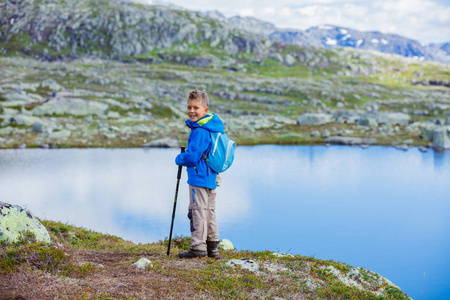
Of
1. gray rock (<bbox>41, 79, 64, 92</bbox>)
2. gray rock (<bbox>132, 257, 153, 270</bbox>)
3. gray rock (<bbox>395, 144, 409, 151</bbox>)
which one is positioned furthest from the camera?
gray rock (<bbox>41, 79, 64, 92</bbox>)

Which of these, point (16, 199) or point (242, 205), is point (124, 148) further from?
point (242, 205)

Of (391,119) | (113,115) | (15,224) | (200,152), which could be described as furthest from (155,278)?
(391,119)

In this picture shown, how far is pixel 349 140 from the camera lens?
56438 mm

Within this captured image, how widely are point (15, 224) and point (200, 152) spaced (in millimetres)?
5193

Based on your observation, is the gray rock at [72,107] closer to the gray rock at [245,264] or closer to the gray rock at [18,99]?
the gray rock at [18,99]

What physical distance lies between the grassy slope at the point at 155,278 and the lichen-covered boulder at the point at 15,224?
0.29 metres

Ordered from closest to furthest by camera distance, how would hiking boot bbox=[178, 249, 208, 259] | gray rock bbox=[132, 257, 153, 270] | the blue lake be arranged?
gray rock bbox=[132, 257, 153, 270]
hiking boot bbox=[178, 249, 208, 259]
the blue lake

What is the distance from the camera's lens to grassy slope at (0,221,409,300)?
785 cm

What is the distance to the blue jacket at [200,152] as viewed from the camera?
33.2 ft

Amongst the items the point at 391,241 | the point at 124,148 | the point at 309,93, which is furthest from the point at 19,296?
the point at 309,93

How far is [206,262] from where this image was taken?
34.1 ft

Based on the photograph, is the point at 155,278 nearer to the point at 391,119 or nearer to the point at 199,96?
the point at 199,96

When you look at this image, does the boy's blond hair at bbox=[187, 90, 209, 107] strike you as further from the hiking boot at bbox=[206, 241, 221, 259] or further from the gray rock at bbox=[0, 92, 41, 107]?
the gray rock at bbox=[0, 92, 41, 107]

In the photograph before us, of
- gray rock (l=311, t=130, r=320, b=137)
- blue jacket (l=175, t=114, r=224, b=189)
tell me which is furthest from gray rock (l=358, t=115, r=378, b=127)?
blue jacket (l=175, t=114, r=224, b=189)
